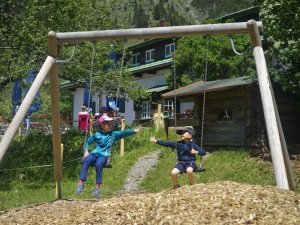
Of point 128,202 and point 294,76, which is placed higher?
point 294,76

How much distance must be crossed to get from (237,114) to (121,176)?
4.71 metres

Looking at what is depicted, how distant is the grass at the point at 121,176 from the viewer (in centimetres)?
1113

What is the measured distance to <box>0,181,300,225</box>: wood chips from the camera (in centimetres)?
457

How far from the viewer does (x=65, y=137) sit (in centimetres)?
2041

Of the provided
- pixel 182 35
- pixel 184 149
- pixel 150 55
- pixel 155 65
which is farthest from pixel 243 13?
pixel 182 35

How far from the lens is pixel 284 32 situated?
41.9 feet

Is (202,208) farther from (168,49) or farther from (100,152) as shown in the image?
(168,49)

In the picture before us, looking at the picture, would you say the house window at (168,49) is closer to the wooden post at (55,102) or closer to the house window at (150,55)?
the house window at (150,55)

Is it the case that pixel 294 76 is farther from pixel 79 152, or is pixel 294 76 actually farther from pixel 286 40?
pixel 79 152

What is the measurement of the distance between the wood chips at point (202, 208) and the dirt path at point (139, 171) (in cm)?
588

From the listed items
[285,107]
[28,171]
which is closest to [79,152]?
[28,171]

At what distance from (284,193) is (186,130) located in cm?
401

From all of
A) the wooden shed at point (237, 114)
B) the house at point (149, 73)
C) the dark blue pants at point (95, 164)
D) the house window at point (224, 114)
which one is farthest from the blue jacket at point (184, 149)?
the house at point (149, 73)

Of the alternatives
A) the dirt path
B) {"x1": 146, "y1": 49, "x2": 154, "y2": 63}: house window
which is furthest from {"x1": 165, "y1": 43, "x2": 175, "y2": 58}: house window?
the dirt path
